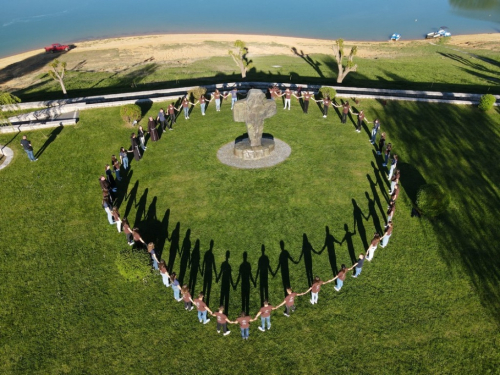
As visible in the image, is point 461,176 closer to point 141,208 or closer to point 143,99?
point 141,208

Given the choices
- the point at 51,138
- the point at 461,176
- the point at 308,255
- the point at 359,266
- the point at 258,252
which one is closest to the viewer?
the point at 359,266

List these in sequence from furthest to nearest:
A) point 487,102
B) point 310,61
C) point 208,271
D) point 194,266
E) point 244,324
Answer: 1. point 310,61
2. point 487,102
3. point 194,266
4. point 208,271
5. point 244,324

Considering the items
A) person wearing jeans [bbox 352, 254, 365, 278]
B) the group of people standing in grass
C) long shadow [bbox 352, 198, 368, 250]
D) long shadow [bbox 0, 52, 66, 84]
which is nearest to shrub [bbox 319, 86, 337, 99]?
the group of people standing in grass

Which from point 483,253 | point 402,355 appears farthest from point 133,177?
point 483,253

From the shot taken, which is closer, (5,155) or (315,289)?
(315,289)

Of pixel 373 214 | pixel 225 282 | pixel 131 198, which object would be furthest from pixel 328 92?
pixel 225 282

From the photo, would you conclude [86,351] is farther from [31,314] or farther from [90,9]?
[90,9]

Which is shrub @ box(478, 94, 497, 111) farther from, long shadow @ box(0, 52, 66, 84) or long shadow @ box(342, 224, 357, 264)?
Answer: long shadow @ box(0, 52, 66, 84)
